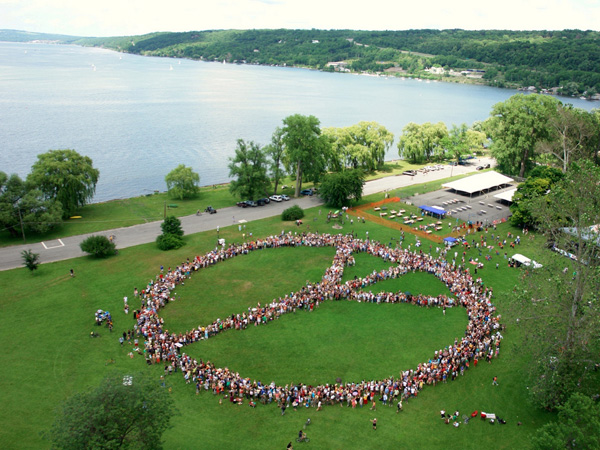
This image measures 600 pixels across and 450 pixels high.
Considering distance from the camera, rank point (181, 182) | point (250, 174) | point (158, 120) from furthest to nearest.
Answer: point (158, 120)
point (181, 182)
point (250, 174)

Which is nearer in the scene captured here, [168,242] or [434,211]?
[168,242]

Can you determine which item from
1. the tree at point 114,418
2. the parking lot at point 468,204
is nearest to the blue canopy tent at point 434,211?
the parking lot at point 468,204

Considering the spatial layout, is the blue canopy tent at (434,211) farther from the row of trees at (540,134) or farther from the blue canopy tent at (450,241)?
the row of trees at (540,134)

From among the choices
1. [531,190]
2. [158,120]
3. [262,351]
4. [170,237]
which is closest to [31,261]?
[170,237]

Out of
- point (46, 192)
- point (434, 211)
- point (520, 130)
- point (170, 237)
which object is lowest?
point (170, 237)

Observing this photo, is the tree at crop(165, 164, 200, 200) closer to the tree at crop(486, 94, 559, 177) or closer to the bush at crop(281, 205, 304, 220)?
the bush at crop(281, 205, 304, 220)

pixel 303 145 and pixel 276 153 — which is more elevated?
pixel 303 145

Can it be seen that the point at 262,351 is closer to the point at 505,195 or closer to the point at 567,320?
the point at 567,320
